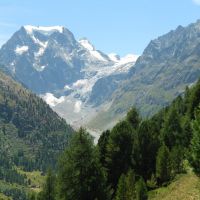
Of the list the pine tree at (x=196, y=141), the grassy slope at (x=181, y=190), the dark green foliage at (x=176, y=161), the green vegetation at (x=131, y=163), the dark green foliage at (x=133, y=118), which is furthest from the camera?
the dark green foliage at (x=133, y=118)

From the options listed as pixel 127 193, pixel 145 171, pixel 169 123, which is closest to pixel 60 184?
pixel 127 193

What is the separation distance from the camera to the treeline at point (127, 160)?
62438 mm

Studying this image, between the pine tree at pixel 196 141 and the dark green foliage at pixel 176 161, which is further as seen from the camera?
the dark green foliage at pixel 176 161

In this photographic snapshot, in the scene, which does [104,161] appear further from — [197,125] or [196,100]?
[197,125]

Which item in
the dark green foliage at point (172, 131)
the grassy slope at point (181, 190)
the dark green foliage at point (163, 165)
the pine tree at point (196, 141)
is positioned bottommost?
the grassy slope at point (181, 190)

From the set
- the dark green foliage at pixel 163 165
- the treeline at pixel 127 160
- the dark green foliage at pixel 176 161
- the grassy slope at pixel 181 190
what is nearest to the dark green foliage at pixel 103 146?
the treeline at pixel 127 160

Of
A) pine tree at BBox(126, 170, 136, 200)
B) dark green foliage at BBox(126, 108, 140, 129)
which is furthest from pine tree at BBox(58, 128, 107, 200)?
dark green foliage at BBox(126, 108, 140, 129)

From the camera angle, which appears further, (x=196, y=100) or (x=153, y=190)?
(x=196, y=100)

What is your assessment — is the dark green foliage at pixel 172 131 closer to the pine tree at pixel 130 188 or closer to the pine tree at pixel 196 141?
the pine tree at pixel 130 188

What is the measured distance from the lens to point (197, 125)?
4697 cm

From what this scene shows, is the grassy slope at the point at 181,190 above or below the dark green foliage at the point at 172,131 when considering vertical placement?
below

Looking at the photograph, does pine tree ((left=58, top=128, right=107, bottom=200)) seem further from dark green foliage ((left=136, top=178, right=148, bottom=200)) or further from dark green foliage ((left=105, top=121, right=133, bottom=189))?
dark green foliage ((left=105, top=121, right=133, bottom=189))

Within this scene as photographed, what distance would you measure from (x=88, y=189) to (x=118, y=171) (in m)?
15.5

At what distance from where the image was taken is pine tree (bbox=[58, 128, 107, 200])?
6250 cm
